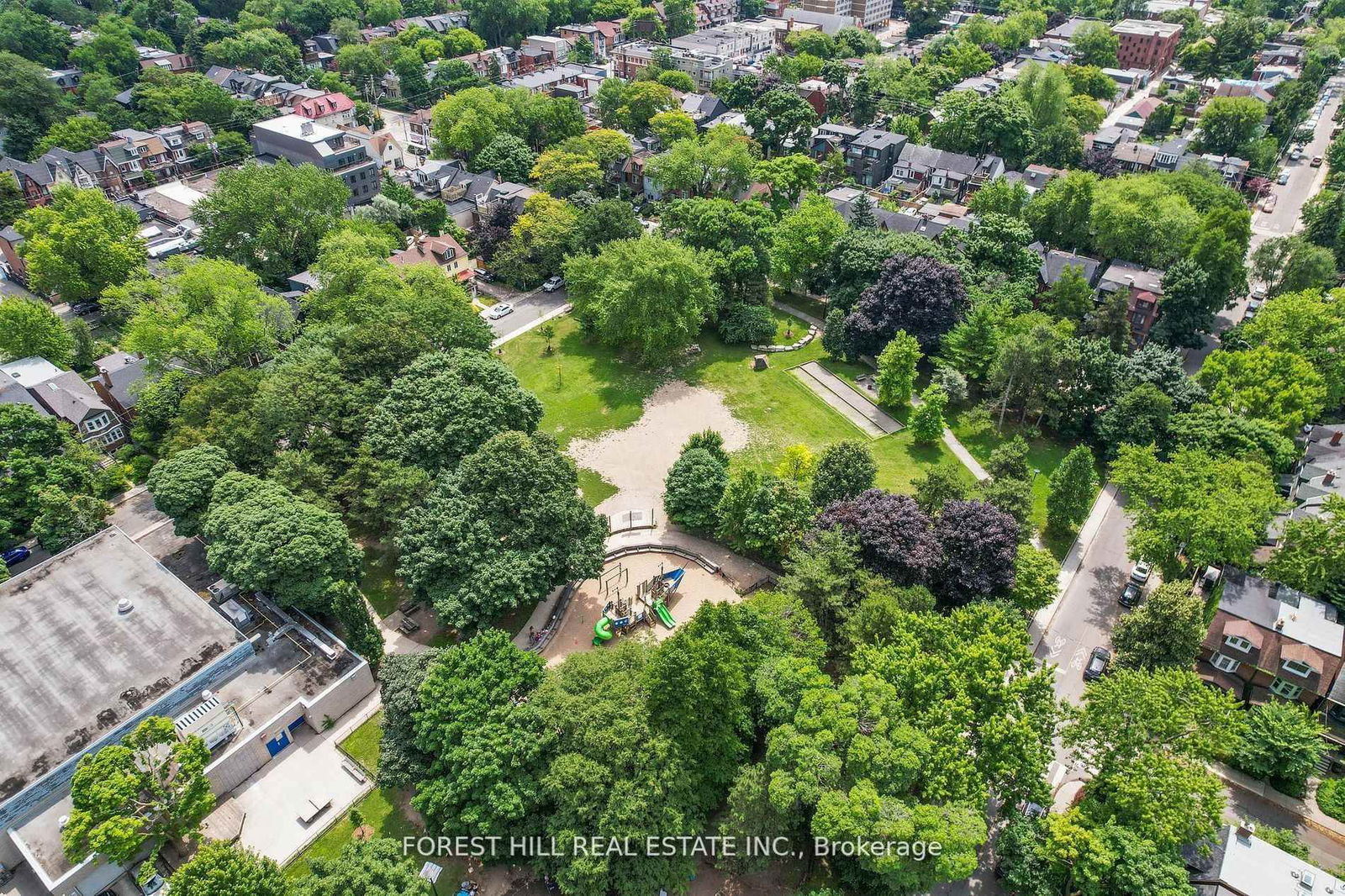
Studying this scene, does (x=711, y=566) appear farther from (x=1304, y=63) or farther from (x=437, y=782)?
(x=1304, y=63)

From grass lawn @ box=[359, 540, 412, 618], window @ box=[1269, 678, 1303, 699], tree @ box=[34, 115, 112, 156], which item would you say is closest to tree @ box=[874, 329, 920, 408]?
window @ box=[1269, 678, 1303, 699]

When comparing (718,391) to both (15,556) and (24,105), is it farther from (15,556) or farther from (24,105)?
(24,105)

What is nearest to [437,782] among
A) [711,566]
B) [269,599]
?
[269,599]

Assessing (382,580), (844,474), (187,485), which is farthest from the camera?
(382,580)

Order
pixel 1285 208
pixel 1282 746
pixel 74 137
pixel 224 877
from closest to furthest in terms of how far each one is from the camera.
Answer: pixel 224 877 < pixel 1282 746 < pixel 74 137 < pixel 1285 208

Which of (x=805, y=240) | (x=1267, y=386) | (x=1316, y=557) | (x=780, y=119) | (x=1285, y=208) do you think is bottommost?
(x=1285, y=208)

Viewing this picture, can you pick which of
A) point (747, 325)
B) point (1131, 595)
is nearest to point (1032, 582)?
point (1131, 595)

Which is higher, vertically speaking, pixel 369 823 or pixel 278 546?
pixel 278 546
